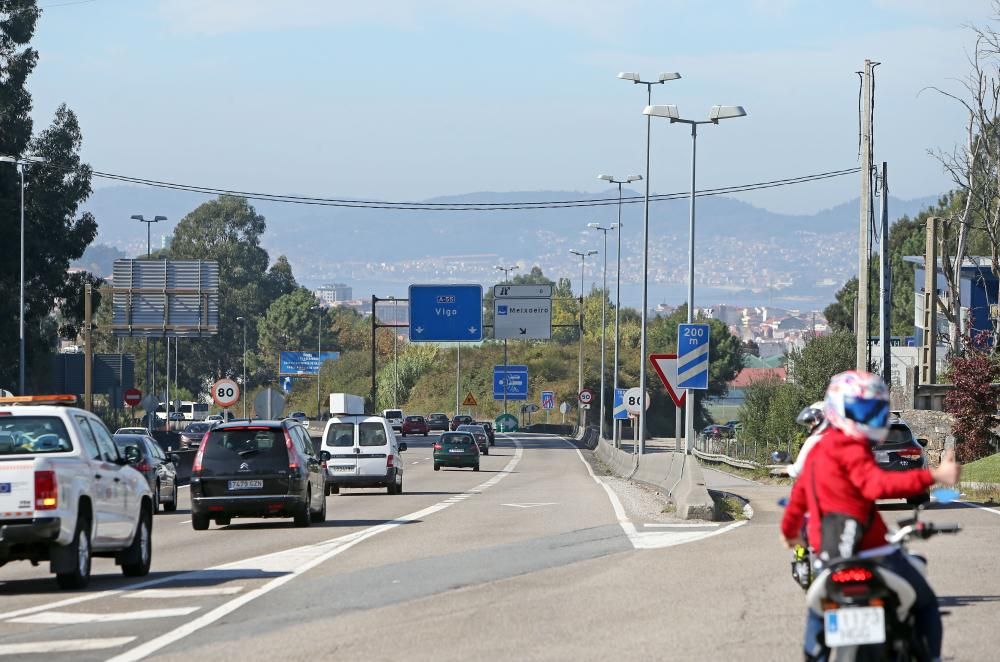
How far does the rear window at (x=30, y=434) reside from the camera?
52.7 feet

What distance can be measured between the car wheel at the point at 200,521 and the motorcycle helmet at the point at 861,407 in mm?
18637

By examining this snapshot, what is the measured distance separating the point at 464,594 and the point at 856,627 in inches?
302

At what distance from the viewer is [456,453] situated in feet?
180

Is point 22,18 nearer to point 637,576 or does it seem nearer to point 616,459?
Result: point 616,459

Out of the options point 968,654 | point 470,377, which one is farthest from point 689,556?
point 470,377

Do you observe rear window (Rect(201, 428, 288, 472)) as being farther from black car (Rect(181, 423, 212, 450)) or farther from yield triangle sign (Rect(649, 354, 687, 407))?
black car (Rect(181, 423, 212, 450))

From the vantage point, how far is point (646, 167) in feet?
175

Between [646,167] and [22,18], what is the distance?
3034 cm

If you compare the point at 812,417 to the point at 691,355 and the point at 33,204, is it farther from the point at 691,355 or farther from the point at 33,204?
the point at 33,204

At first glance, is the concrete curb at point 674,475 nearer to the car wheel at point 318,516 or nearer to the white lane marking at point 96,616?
the car wheel at point 318,516

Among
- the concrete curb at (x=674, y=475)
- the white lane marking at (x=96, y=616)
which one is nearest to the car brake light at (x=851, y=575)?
the white lane marking at (x=96, y=616)

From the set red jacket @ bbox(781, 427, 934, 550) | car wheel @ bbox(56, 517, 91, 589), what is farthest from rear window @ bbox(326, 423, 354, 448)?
red jacket @ bbox(781, 427, 934, 550)

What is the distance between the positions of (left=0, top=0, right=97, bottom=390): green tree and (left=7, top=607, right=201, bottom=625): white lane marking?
56554mm

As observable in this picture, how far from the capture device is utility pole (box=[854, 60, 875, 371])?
122ft
